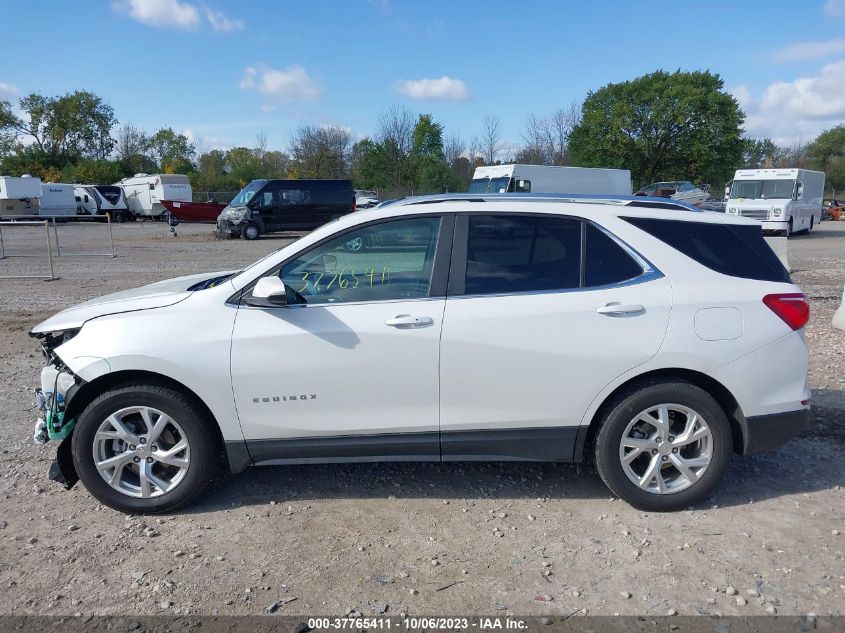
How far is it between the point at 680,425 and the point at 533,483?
101cm

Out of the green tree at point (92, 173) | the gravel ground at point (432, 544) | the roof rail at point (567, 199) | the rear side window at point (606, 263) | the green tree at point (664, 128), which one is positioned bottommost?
the gravel ground at point (432, 544)

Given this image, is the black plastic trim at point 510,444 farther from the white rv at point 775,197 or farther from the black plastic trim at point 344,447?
the white rv at point 775,197

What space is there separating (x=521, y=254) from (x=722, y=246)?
4.08ft

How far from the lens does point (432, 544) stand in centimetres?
362

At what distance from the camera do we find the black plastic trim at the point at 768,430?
3.91 m

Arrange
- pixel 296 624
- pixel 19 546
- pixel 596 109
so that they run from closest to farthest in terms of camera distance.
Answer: pixel 296 624, pixel 19 546, pixel 596 109

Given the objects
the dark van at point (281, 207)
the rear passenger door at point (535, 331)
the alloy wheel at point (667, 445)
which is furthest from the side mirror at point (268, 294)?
the dark van at point (281, 207)

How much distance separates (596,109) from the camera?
4759 centimetres

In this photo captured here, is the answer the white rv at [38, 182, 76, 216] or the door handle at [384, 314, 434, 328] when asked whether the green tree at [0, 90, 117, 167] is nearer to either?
the white rv at [38, 182, 76, 216]

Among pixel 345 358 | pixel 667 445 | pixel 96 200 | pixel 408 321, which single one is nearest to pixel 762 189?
pixel 667 445

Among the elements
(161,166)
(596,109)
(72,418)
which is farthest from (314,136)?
(72,418)

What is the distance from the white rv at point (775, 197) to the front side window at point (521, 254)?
76.3 ft

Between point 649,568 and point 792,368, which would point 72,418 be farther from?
point 792,368

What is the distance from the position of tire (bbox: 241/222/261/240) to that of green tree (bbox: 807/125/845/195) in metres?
64.3
